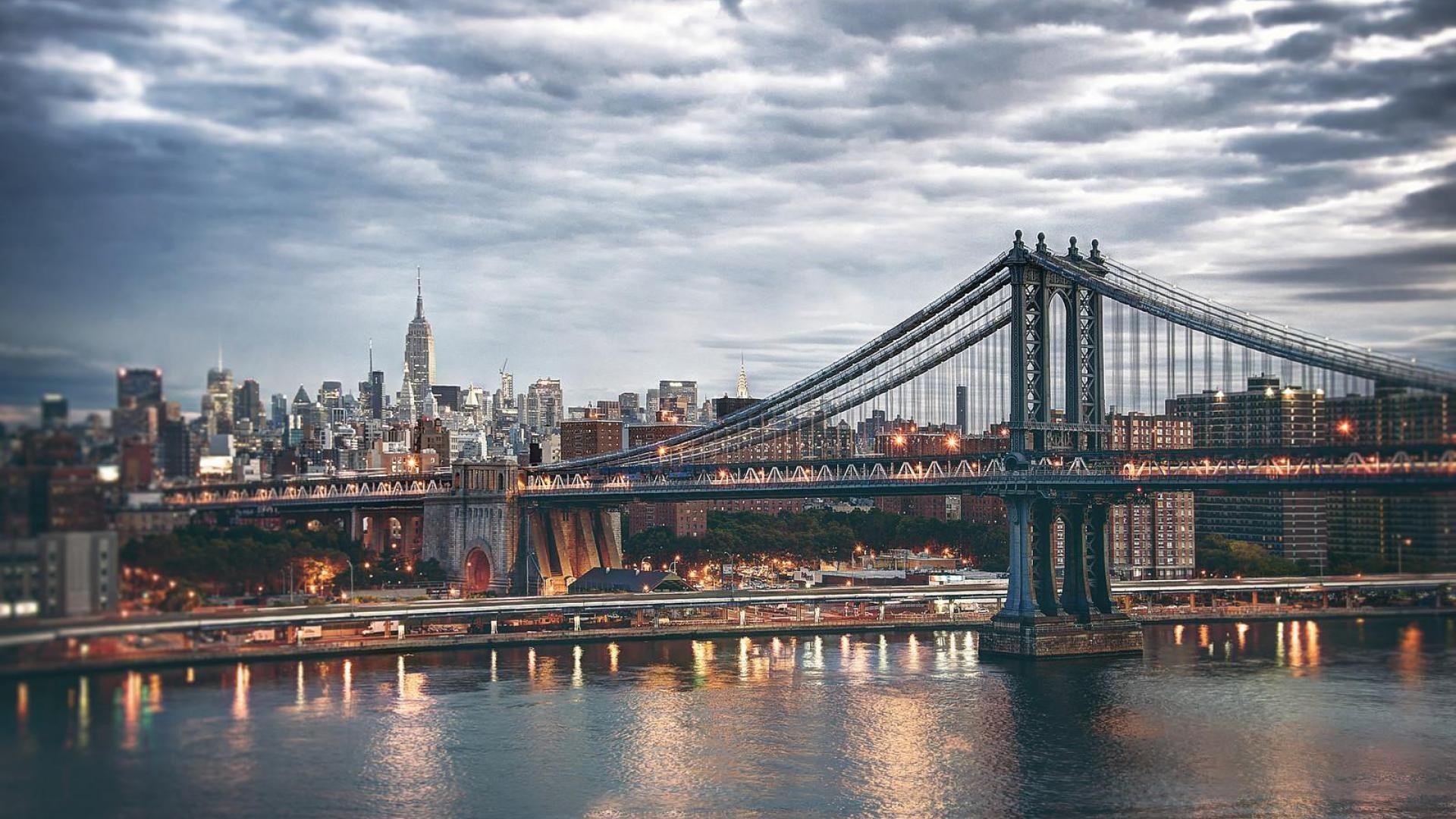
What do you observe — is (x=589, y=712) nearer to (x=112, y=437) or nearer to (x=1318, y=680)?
(x=112, y=437)

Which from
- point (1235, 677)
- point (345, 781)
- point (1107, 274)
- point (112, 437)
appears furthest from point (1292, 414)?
point (112, 437)

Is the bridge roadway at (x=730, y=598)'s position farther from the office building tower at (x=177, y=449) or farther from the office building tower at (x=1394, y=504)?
the office building tower at (x=177, y=449)

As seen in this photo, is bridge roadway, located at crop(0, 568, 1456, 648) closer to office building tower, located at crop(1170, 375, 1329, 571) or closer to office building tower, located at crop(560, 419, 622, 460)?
office building tower, located at crop(1170, 375, 1329, 571)

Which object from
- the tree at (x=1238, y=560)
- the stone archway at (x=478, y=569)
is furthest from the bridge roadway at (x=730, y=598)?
the stone archway at (x=478, y=569)

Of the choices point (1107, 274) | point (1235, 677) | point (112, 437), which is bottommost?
point (1235, 677)

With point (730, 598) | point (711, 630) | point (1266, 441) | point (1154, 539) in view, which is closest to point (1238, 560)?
point (1154, 539)

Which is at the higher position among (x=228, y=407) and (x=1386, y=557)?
(x=228, y=407)

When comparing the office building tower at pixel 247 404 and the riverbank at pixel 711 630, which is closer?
the office building tower at pixel 247 404
